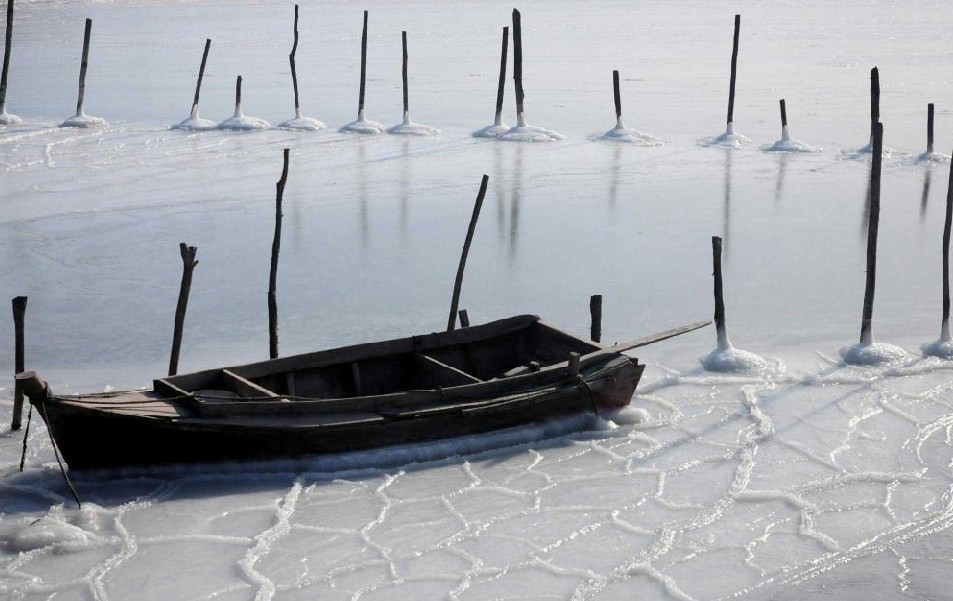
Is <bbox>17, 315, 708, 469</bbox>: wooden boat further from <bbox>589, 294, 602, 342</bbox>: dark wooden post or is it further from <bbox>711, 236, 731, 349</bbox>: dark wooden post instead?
<bbox>711, 236, 731, 349</bbox>: dark wooden post

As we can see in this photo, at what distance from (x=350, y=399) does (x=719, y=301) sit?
3.25m

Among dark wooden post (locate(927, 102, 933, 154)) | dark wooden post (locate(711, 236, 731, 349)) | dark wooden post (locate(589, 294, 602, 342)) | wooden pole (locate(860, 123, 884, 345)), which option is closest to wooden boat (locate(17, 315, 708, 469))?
dark wooden post (locate(589, 294, 602, 342))

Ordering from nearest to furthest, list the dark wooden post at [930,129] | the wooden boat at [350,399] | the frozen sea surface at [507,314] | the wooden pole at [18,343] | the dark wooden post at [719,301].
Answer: the frozen sea surface at [507,314] → the wooden boat at [350,399] → the wooden pole at [18,343] → the dark wooden post at [719,301] → the dark wooden post at [930,129]

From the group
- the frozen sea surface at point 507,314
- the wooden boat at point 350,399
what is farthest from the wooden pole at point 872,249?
the wooden boat at point 350,399

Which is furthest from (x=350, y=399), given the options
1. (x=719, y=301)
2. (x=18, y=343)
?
(x=719, y=301)

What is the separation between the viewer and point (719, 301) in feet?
29.3

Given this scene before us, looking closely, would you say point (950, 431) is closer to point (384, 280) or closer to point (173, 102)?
point (384, 280)

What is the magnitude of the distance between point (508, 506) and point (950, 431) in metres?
3.20

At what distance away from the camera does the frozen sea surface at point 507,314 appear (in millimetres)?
6262

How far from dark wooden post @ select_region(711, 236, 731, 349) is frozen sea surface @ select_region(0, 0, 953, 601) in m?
0.31

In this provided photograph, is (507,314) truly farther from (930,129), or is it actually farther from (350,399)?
(930,129)

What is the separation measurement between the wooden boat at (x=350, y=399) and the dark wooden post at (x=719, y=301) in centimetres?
68

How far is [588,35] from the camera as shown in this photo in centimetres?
4081

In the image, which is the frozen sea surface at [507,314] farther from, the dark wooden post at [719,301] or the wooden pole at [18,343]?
the dark wooden post at [719,301]
